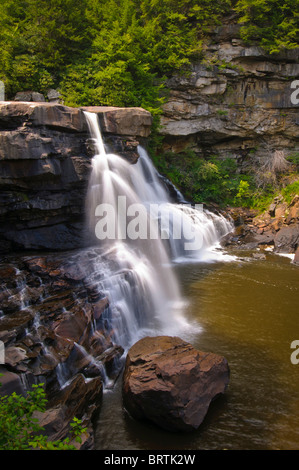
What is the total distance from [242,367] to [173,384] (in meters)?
2.14

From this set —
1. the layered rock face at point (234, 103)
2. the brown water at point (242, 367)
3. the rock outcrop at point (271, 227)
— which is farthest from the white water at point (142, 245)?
the layered rock face at point (234, 103)

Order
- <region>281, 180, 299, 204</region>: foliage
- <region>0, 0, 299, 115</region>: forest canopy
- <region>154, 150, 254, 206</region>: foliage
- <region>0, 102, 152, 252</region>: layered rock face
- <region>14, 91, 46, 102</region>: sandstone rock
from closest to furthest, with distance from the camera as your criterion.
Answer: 1. <region>0, 102, 152, 252</region>: layered rock face
2. <region>14, 91, 46, 102</region>: sandstone rock
3. <region>0, 0, 299, 115</region>: forest canopy
4. <region>281, 180, 299, 204</region>: foliage
5. <region>154, 150, 254, 206</region>: foliage

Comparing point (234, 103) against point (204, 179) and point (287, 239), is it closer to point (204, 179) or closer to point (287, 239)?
point (204, 179)

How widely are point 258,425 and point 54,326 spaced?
177 inches

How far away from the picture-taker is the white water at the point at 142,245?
28.1 ft

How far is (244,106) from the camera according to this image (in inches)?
741

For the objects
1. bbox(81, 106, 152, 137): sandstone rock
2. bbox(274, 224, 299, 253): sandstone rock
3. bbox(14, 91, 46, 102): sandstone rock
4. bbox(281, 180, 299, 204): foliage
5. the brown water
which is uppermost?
bbox(14, 91, 46, 102): sandstone rock

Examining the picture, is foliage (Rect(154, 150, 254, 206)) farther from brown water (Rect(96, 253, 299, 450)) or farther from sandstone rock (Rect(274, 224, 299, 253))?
brown water (Rect(96, 253, 299, 450))

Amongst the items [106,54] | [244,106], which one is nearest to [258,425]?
[106,54]

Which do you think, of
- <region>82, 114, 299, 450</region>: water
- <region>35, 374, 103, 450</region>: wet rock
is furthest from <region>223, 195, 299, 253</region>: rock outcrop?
<region>35, 374, 103, 450</region>: wet rock

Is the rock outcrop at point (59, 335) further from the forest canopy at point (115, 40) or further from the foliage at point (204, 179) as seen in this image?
the foliage at point (204, 179)

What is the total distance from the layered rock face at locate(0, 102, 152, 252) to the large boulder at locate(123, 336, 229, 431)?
544cm

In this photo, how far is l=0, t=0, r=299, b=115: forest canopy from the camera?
14.4 metres
